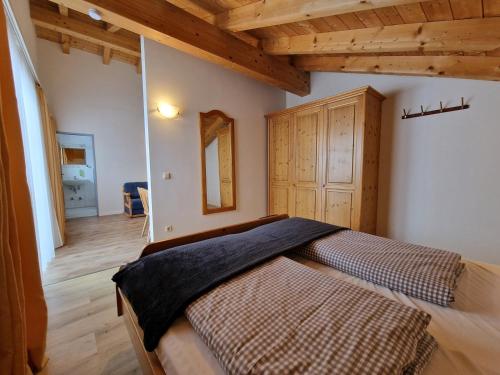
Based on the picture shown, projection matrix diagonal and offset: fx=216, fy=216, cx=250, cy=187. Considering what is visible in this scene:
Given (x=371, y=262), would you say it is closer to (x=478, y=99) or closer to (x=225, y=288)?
(x=225, y=288)

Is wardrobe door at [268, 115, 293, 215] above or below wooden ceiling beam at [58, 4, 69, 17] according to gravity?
below

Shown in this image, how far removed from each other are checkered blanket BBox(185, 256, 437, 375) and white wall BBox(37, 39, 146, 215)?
576cm

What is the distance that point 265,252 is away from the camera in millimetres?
1235

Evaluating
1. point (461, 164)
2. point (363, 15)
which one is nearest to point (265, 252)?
point (363, 15)

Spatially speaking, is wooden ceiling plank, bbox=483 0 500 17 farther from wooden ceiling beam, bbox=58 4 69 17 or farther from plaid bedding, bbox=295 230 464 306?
wooden ceiling beam, bbox=58 4 69 17

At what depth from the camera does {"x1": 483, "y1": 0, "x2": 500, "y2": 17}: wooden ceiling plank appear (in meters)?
1.50

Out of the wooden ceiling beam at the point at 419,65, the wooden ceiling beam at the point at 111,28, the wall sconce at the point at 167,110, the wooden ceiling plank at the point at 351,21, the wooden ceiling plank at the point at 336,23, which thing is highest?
the wooden ceiling beam at the point at 111,28

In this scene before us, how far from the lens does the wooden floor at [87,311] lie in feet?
4.51

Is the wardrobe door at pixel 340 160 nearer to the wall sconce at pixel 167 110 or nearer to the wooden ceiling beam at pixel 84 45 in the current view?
the wall sconce at pixel 167 110

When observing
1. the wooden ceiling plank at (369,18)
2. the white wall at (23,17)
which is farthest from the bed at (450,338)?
the white wall at (23,17)

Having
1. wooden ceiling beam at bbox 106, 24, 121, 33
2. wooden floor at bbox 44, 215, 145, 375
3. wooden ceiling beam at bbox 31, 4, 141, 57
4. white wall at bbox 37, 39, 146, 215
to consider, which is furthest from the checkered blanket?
white wall at bbox 37, 39, 146, 215

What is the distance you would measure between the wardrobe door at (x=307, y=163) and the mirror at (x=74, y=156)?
5007 mm

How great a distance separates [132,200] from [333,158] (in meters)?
4.53

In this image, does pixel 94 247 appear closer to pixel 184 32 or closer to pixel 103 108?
pixel 184 32
